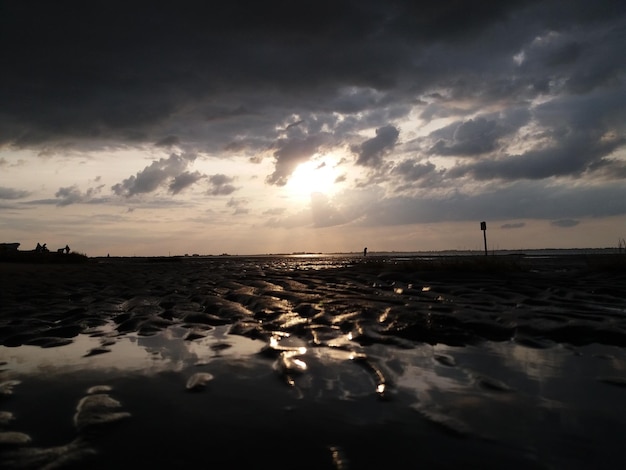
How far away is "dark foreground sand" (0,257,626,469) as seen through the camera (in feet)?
8.47

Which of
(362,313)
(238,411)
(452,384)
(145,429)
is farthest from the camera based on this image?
(362,313)

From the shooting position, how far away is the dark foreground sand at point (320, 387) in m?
2.58

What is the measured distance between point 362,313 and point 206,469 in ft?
19.2

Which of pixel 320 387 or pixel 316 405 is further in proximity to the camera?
pixel 320 387

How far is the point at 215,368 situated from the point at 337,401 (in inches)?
67.2

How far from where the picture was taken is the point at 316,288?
12867mm

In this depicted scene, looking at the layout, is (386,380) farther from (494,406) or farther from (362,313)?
(362,313)

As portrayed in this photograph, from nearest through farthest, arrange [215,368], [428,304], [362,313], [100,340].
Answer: [215,368]
[100,340]
[362,313]
[428,304]

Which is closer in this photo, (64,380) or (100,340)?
(64,380)

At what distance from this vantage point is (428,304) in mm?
8828

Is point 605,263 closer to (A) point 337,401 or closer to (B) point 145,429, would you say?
(A) point 337,401

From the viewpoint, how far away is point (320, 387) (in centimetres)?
386

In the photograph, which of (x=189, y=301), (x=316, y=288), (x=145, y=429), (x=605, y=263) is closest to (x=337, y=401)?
(x=145, y=429)

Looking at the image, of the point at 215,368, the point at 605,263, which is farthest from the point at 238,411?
the point at 605,263
